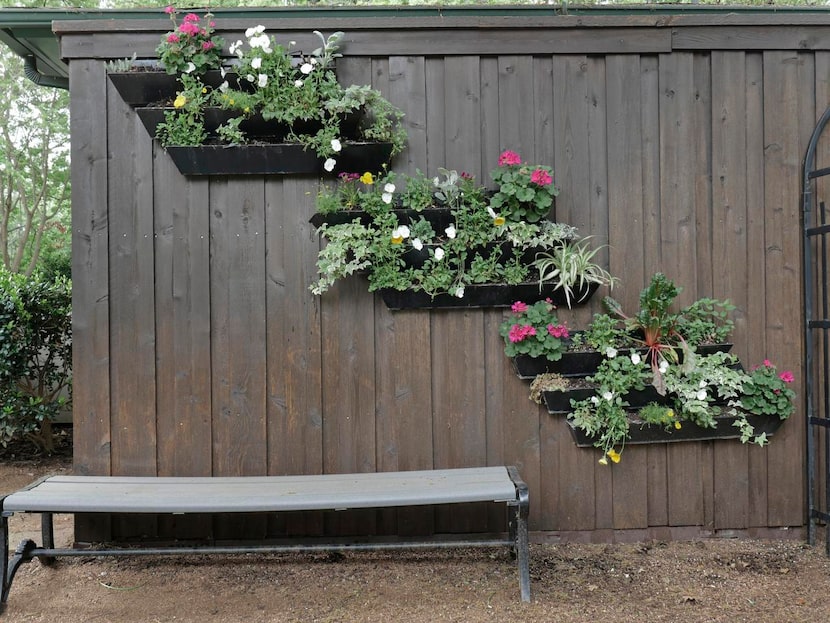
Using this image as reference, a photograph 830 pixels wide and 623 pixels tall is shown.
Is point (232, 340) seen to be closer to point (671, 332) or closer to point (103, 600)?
point (103, 600)

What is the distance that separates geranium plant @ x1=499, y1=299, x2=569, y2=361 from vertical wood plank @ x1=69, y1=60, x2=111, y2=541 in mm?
1870

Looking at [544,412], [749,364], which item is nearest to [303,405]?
[544,412]

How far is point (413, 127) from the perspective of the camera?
2.63m

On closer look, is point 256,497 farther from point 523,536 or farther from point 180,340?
point 523,536

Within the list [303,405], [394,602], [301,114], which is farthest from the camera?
[303,405]

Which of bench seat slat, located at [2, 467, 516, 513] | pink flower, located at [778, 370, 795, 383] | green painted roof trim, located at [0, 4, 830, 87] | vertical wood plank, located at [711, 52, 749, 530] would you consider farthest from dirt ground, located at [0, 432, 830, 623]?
green painted roof trim, located at [0, 4, 830, 87]

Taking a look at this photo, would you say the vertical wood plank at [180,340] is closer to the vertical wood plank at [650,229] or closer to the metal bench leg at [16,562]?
the metal bench leg at [16,562]

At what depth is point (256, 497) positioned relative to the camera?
2.11 m

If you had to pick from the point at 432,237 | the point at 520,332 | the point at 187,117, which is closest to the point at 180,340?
the point at 187,117

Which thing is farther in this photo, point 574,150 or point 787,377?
point 574,150

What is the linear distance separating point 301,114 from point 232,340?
Answer: 1.08 meters

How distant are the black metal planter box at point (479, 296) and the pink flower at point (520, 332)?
0.46 feet

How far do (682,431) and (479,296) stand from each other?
1.12 metres

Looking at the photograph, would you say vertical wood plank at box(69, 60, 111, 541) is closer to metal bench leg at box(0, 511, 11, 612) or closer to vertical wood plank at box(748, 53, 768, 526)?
metal bench leg at box(0, 511, 11, 612)
